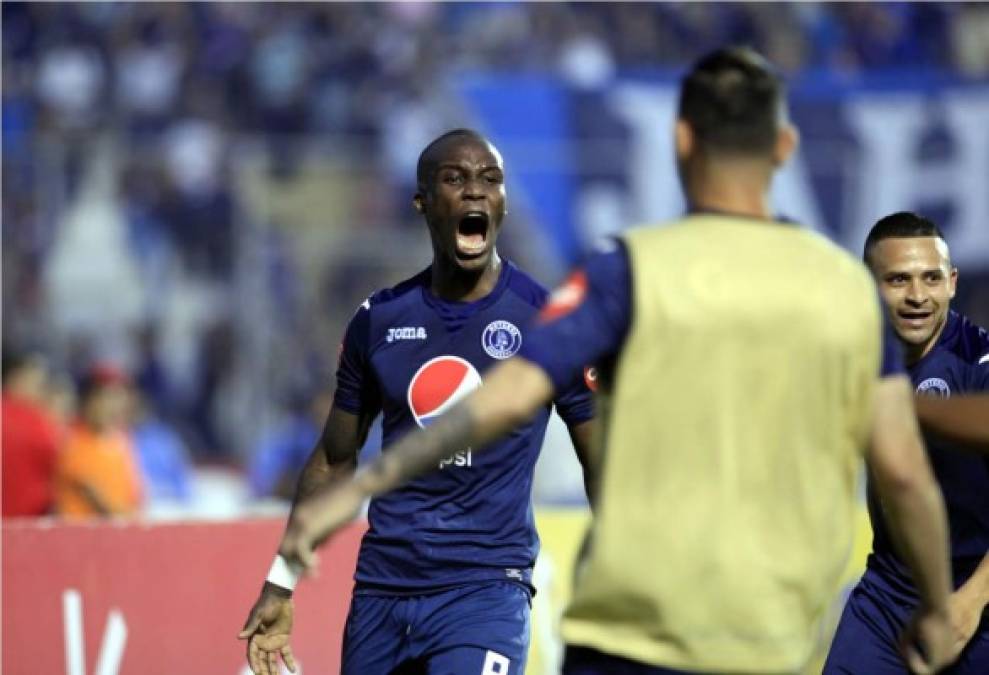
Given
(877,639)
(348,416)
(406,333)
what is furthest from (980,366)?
(348,416)

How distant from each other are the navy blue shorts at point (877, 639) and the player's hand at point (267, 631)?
76.6 inches

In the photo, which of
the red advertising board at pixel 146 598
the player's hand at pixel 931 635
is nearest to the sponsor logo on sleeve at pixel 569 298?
the player's hand at pixel 931 635

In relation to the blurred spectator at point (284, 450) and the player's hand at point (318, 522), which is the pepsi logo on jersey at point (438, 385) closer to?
the player's hand at point (318, 522)

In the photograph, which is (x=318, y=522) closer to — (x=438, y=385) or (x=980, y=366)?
(x=438, y=385)

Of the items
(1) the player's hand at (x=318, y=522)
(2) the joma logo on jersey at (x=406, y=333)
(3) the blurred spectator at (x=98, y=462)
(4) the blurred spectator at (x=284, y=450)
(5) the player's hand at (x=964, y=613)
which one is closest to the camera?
(1) the player's hand at (x=318, y=522)

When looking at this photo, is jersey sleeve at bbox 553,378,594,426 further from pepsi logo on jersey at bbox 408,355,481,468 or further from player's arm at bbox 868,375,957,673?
player's arm at bbox 868,375,957,673

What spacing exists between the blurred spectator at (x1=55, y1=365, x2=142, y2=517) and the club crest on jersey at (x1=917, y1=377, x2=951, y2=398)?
25.1ft

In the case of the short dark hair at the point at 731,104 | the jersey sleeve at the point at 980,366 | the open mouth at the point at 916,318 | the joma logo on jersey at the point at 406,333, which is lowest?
the jersey sleeve at the point at 980,366

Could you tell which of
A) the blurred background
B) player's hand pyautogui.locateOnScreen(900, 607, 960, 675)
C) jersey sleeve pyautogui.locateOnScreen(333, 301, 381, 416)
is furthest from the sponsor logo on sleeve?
the blurred background

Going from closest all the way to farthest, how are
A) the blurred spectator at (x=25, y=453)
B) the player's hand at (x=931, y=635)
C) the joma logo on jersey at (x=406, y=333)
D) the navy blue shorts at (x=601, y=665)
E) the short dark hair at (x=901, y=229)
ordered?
the navy blue shorts at (x=601, y=665), the player's hand at (x=931, y=635), the short dark hair at (x=901, y=229), the joma logo on jersey at (x=406, y=333), the blurred spectator at (x=25, y=453)

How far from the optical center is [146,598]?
356 inches

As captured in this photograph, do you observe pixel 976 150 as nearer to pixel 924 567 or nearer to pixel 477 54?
pixel 477 54

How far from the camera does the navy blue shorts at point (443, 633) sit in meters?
6.18

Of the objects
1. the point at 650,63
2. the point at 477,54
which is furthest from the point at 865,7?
the point at 477,54
